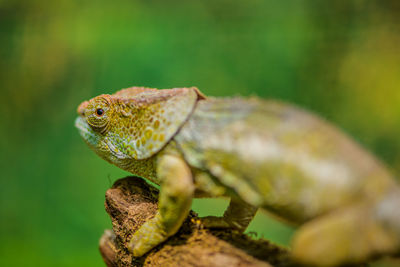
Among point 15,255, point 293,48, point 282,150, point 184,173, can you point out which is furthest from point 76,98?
point 282,150

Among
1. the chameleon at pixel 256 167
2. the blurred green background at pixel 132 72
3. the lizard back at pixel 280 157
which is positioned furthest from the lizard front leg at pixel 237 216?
the blurred green background at pixel 132 72

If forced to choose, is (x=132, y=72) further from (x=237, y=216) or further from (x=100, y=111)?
(x=237, y=216)

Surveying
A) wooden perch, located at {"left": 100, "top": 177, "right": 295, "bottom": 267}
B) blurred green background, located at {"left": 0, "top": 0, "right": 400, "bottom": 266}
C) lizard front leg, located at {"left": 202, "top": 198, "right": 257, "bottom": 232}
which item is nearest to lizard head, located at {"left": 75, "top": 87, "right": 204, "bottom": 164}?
wooden perch, located at {"left": 100, "top": 177, "right": 295, "bottom": 267}

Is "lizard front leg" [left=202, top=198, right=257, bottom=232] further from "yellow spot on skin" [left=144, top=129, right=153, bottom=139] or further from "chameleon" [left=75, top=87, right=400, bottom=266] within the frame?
"yellow spot on skin" [left=144, top=129, right=153, bottom=139]

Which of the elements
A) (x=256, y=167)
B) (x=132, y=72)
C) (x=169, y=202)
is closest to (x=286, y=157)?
(x=256, y=167)

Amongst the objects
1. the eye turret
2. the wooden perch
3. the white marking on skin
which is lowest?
the wooden perch

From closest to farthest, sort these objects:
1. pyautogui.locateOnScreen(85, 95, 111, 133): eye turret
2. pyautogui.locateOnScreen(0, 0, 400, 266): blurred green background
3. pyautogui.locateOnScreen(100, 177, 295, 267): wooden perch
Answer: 1. pyautogui.locateOnScreen(100, 177, 295, 267): wooden perch
2. pyautogui.locateOnScreen(85, 95, 111, 133): eye turret
3. pyautogui.locateOnScreen(0, 0, 400, 266): blurred green background

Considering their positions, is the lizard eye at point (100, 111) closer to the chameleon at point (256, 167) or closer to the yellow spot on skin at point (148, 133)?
the chameleon at point (256, 167)

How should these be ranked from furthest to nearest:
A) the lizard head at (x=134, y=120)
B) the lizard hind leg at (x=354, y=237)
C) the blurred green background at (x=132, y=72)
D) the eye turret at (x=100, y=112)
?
the blurred green background at (x=132, y=72), the eye turret at (x=100, y=112), the lizard head at (x=134, y=120), the lizard hind leg at (x=354, y=237)
